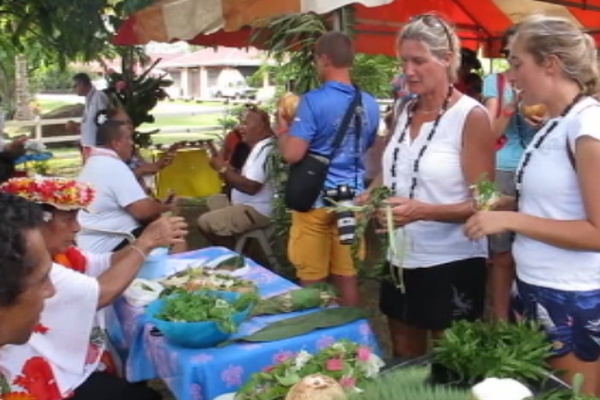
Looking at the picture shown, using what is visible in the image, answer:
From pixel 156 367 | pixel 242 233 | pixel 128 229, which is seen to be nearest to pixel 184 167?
pixel 242 233

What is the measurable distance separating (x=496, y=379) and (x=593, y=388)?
61 centimetres

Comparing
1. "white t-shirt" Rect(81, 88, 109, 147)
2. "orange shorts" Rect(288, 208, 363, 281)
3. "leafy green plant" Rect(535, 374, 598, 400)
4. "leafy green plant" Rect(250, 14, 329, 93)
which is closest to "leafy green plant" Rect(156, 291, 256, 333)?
"leafy green plant" Rect(535, 374, 598, 400)

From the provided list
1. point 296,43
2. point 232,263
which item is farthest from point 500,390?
point 296,43

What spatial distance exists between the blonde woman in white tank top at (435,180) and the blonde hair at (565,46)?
48cm

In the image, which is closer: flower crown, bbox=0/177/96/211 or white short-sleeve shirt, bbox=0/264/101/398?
white short-sleeve shirt, bbox=0/264/101/398

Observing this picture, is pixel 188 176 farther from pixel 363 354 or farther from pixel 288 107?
pixel 363 354

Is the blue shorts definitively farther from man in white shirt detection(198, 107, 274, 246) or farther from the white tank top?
man in white shirt detection(198, 107, 274, 246)

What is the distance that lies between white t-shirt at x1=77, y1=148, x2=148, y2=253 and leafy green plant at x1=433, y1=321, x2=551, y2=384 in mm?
2489

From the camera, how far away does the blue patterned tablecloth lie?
233 cm

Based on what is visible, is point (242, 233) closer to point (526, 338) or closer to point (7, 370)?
point (7, 370)

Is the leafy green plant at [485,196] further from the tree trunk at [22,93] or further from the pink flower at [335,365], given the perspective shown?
the tree trunk at [22,93]

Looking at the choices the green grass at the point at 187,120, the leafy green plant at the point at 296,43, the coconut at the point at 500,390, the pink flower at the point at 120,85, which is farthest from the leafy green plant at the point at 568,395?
the green grass at the point at 187,120

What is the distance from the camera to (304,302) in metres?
2.75

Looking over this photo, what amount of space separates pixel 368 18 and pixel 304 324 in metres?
4.61
